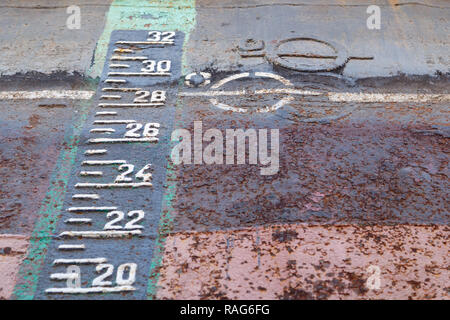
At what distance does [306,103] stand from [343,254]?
1417 mm

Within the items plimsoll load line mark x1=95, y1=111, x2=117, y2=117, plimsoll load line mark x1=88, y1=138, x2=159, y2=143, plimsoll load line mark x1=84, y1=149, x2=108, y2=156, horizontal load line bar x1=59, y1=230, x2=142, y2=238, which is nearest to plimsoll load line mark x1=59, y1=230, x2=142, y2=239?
horizontal load line bar x1=59, y1=230, x2=142, y2=238

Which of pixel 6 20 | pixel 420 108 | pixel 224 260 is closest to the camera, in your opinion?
pixel 224 260

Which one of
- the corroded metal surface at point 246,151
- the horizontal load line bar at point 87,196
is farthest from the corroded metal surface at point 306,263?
the horizontal load line bar at point 87,196

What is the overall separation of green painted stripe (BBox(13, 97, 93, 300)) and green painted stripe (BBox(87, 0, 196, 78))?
1.18 metres

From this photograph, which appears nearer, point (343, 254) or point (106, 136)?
point (343, 254)

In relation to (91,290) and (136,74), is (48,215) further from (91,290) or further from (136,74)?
(136,74)

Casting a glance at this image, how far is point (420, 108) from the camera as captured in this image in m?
3.47

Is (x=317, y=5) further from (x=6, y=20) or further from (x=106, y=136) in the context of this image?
(x=6, y=20)

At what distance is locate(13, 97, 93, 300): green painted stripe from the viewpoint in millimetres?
2305

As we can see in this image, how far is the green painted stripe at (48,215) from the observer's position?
2305 millimetres

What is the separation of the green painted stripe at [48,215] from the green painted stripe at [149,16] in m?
1.18

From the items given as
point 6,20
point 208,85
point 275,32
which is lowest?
point 208,85

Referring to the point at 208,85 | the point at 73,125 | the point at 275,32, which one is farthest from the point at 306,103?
the point at 73,125

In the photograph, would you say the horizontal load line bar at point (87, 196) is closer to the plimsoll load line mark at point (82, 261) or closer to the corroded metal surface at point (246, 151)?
the corroded metal surface at point (246, 151)
